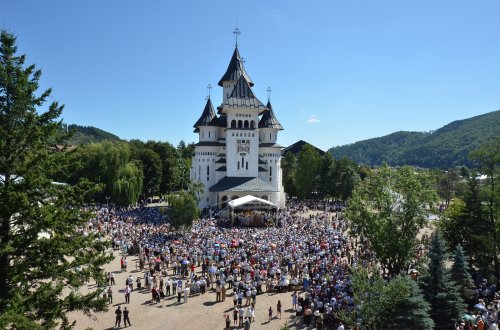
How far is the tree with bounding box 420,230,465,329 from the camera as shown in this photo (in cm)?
Result: 1548

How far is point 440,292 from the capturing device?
15.8 metres

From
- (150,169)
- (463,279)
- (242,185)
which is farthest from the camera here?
(150,169)

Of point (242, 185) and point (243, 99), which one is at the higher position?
point (243, 99)

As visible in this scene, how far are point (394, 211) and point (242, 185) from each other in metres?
27.4

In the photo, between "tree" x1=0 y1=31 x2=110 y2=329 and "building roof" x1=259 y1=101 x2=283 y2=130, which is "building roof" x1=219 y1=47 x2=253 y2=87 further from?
"tree" x1=0 y1=31 x2=110 y2=329

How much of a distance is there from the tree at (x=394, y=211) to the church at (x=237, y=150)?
2552cm

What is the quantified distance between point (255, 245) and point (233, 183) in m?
20.7

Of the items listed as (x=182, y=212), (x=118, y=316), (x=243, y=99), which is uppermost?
(x=243, y=99)

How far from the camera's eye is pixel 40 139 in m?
10.3

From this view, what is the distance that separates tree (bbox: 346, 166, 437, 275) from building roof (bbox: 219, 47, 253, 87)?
1605 inches

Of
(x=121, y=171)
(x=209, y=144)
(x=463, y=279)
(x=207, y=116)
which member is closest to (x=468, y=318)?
Answer: (x=463, y=279)

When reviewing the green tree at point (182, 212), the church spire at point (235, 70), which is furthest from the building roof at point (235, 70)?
the green tree at point (182, 212)

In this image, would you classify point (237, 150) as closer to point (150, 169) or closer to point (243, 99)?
point (243, 99)

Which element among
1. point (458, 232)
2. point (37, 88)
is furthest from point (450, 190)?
point (37, 88)
